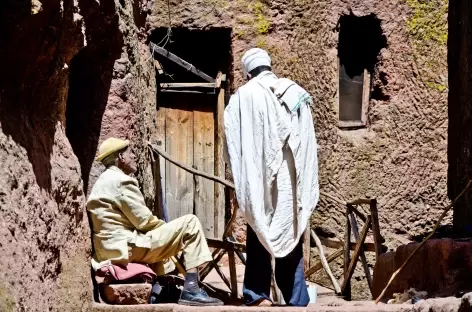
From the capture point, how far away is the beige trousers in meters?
6.29

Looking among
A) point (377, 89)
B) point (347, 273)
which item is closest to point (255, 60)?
point (347, 273)

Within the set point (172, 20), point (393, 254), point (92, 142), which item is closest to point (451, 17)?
point (393, 254)

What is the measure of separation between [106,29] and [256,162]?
1501 mm

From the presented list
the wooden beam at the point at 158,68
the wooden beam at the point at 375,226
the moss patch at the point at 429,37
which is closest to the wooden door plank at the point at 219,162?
the wooden beam at the point at 158,68

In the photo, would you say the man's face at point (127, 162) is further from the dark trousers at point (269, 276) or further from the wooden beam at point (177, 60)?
the wooden beam at point (177, 60)

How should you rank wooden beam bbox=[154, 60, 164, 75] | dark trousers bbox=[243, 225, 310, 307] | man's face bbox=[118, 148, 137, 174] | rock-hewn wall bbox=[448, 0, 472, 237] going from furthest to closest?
wooden beam bbox=[154, 60, 164, 75] < rock-hewn wall bbox=[448, 0, 472, 237] < man's face bbox=[118, 148, 137, 174] < dark trousers bbox=[243, 225, 310, 307]

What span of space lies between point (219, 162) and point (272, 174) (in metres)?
4.68

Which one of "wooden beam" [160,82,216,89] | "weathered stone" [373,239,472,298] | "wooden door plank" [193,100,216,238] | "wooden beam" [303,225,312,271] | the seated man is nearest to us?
"weathered stone" [373,239,472,298]

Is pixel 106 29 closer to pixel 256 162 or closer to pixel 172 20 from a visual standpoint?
pixel 256 162

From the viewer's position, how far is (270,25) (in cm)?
1102

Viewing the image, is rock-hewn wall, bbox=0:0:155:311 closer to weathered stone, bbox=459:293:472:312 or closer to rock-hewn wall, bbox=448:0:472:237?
weathered stone, bbox=459:293:472:312

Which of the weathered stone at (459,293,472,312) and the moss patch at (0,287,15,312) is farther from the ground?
the moss patch at (0,287,15,312)

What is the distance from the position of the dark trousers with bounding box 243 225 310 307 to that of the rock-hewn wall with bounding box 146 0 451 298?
462 cm

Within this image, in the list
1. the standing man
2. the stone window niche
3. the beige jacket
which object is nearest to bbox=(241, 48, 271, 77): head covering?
the standing man
